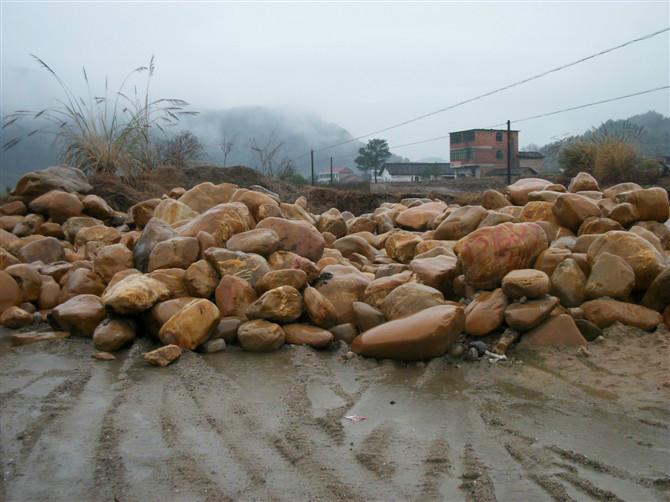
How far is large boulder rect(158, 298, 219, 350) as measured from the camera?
444 centimetres

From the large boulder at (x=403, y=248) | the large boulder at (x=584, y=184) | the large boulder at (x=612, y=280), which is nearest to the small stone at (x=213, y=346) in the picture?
the large boulder at (x=403, y=248)

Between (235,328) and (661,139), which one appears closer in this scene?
(235,328)

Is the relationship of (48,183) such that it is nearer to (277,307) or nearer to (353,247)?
(353,247)

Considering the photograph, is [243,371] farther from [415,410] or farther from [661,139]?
[661,139]

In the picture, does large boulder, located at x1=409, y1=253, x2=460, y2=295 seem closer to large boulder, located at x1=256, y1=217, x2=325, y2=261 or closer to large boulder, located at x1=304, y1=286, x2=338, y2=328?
large boulder, located at x1=304, y1=286, x2=338, y2=328

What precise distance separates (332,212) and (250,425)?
511 cm

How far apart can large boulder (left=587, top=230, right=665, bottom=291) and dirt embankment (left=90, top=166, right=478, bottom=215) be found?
7368 millimetres

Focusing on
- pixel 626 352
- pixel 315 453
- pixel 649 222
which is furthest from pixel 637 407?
pixel 649 222

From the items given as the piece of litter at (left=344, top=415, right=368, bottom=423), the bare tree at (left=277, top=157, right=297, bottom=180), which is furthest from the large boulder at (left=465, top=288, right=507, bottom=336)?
the bare tree at (left=277, top=157, right=297, bottom=180)

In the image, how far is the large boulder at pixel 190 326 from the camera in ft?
14.6

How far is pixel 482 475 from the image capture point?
271 centimetres

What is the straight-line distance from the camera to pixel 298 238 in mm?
5992

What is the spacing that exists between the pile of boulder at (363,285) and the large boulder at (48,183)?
7.23ft

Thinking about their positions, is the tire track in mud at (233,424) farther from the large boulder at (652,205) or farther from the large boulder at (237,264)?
the large boulder at (652,205)
